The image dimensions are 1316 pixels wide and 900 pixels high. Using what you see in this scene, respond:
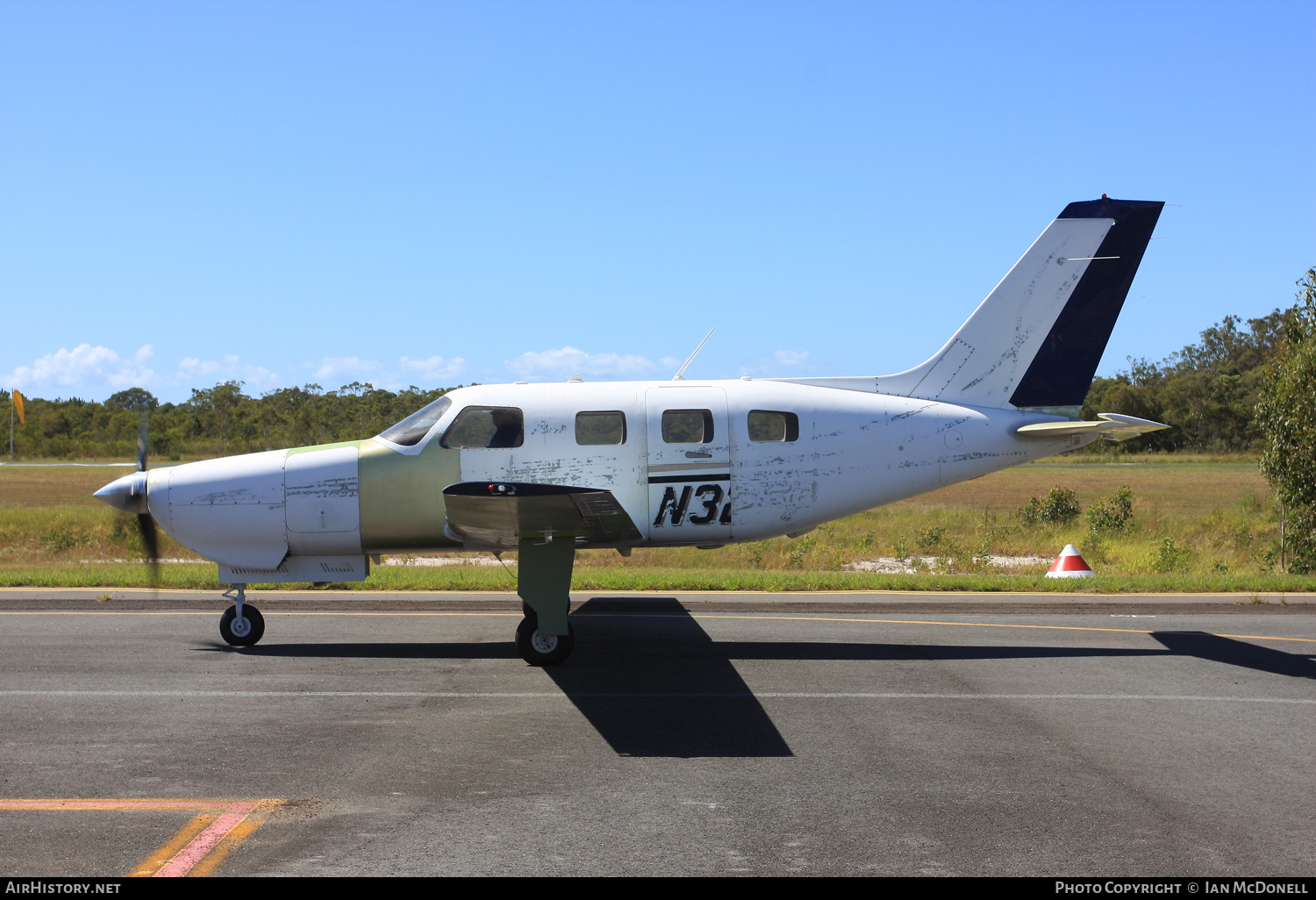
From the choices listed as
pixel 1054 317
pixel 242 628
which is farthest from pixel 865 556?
pixel 242 628

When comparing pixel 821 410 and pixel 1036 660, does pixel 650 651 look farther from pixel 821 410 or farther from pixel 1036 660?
pixel 1036 660

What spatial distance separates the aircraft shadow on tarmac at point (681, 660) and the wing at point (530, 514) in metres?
1.35

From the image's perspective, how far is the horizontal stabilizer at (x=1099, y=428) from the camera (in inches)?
419

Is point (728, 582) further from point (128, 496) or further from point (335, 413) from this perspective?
point (335, 413)

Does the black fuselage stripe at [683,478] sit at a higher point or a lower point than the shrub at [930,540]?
higher

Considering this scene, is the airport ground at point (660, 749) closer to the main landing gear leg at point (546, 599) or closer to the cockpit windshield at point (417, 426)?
the main landing gear leg at point (546, 599)

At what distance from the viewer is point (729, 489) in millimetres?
10406

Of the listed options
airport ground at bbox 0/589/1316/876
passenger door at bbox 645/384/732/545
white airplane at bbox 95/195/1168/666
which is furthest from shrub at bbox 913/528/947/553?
passenger door at bbox 645/384/732/545

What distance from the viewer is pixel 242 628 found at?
1057 cm

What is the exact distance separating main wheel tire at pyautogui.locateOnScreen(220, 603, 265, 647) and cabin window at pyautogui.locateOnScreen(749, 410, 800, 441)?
5.89 metres

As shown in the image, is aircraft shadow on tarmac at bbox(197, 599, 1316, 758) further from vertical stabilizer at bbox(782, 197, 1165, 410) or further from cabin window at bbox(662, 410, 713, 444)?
vertical stabilizer at bbox(782, 197, 1165, 410)

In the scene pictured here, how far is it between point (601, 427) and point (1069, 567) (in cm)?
1102

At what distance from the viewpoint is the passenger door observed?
406 inches

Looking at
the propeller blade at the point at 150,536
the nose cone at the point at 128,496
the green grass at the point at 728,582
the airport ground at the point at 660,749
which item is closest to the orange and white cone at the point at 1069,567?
the green grass at the point at 728,582
